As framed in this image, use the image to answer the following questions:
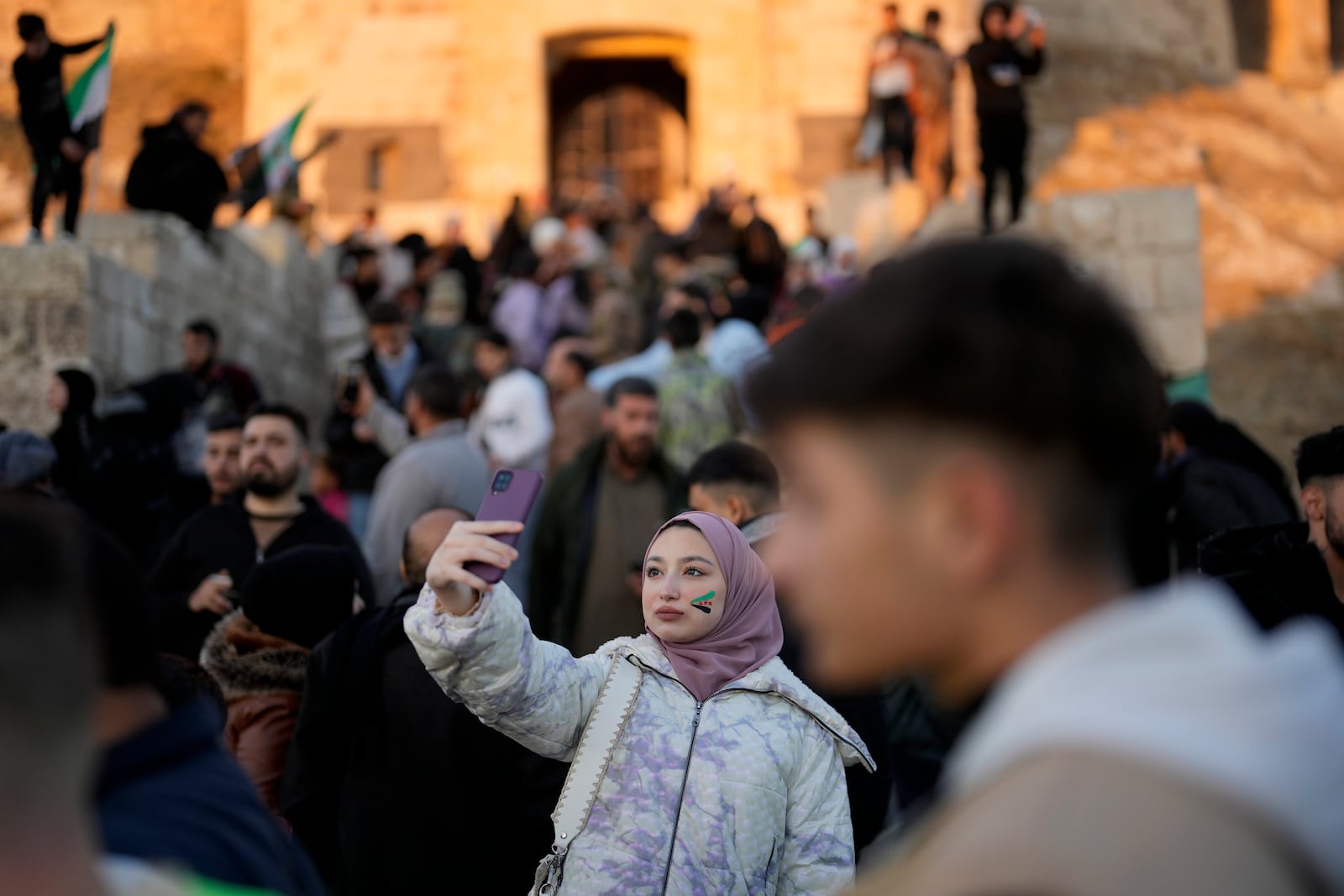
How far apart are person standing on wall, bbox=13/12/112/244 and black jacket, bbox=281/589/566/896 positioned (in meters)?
5.37

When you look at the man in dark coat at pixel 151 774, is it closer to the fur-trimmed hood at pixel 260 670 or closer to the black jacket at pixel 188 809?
the black jacket at pixel 188 809

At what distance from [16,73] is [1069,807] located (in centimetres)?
845

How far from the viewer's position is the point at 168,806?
161cm

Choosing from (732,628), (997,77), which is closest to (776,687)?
(732,628)

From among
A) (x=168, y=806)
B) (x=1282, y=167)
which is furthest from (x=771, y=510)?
(x=1282, y=167)

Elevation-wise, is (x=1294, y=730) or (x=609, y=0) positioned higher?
(x=609, y=0)

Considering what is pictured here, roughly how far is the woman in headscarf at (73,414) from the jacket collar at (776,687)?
4.33m

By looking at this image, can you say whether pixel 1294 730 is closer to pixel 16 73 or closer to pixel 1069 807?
pixel 1069 807

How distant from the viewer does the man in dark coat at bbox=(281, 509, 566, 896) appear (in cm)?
366

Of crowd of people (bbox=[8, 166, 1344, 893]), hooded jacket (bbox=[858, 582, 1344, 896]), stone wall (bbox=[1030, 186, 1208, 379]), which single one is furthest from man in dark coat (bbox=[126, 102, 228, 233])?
hooded jacket (bbox=[858, 582, 1344, 896])

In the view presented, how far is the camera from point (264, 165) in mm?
12805

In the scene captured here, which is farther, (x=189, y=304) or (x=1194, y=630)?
(x=189, y=304)

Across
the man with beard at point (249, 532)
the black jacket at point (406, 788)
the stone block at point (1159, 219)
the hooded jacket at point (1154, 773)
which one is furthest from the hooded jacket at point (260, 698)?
the stone block at point (1159, 219)

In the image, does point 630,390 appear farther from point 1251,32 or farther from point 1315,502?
point 1251,32
